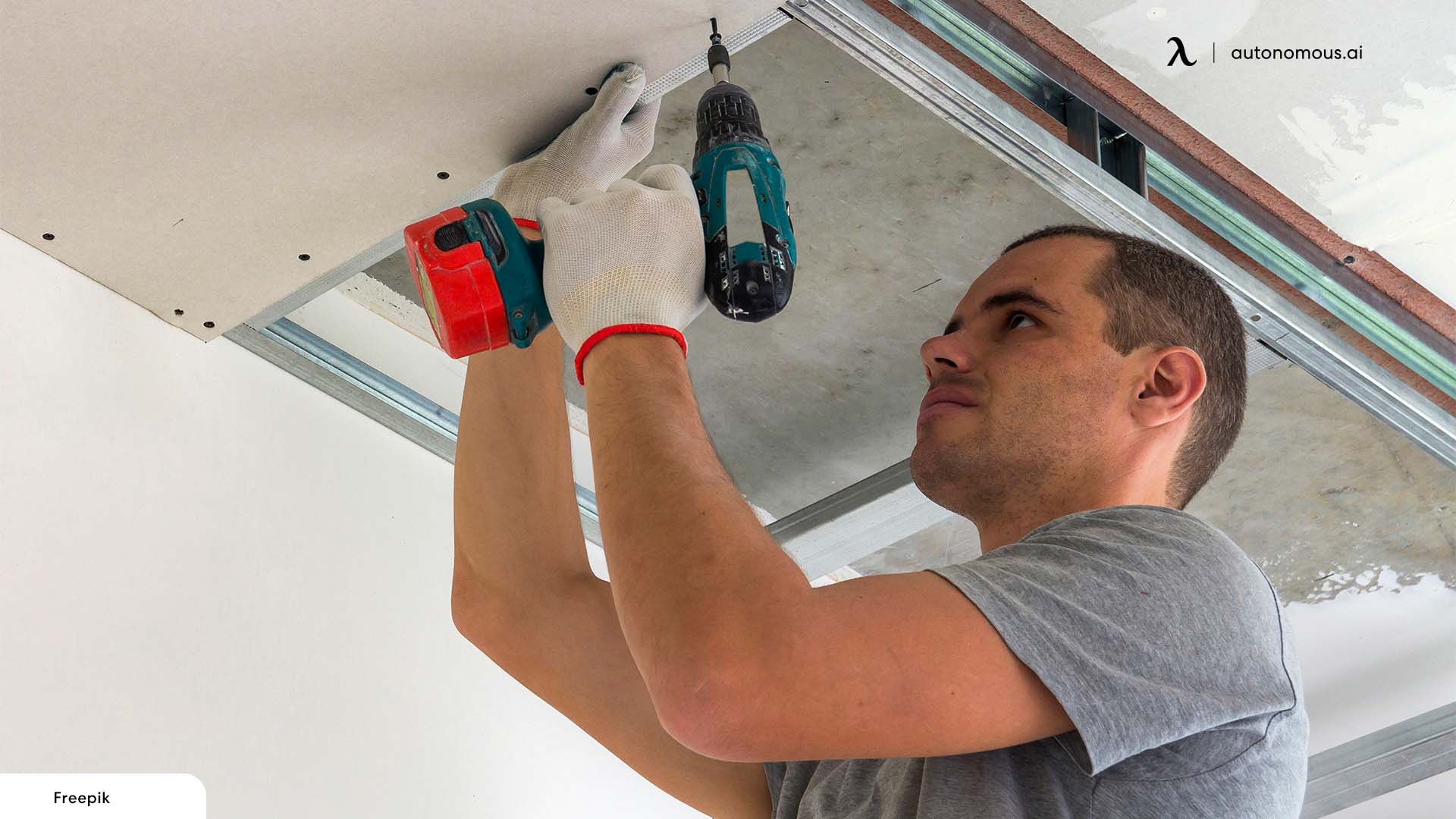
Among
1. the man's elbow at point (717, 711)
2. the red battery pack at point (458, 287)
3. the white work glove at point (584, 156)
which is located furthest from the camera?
the white work glove at point (584, 156)

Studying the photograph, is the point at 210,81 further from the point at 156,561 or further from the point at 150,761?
the point at 150,761

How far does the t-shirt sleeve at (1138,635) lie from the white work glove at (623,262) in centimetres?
40

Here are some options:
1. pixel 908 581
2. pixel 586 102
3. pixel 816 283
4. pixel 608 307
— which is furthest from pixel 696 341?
pixel 908 581

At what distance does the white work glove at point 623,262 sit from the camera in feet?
4.24

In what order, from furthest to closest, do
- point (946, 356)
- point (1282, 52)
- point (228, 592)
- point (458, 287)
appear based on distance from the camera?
point (228, 592)
point (1282, 52)
point (946, 356)
point (458, 287)

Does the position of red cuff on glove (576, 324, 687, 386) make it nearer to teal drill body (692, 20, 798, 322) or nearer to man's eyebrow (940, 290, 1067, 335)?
teal drill body (692, 20, 798, 322)

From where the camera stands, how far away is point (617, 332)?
1280mm

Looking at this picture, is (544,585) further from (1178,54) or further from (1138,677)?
(1178,54)

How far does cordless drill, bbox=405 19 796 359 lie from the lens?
1364mm

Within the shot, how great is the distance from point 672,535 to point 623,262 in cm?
35

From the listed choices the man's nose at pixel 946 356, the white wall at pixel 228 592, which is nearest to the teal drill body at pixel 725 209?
the man's nose at pixel 946 356

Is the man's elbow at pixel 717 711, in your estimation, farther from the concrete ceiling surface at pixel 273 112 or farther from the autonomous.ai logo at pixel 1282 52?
the autonomous.ai logo at pixel 1282 52

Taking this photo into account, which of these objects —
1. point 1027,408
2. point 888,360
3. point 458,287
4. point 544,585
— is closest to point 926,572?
→ point 1027,408

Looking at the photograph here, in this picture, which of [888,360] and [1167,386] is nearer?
[1167,386]
